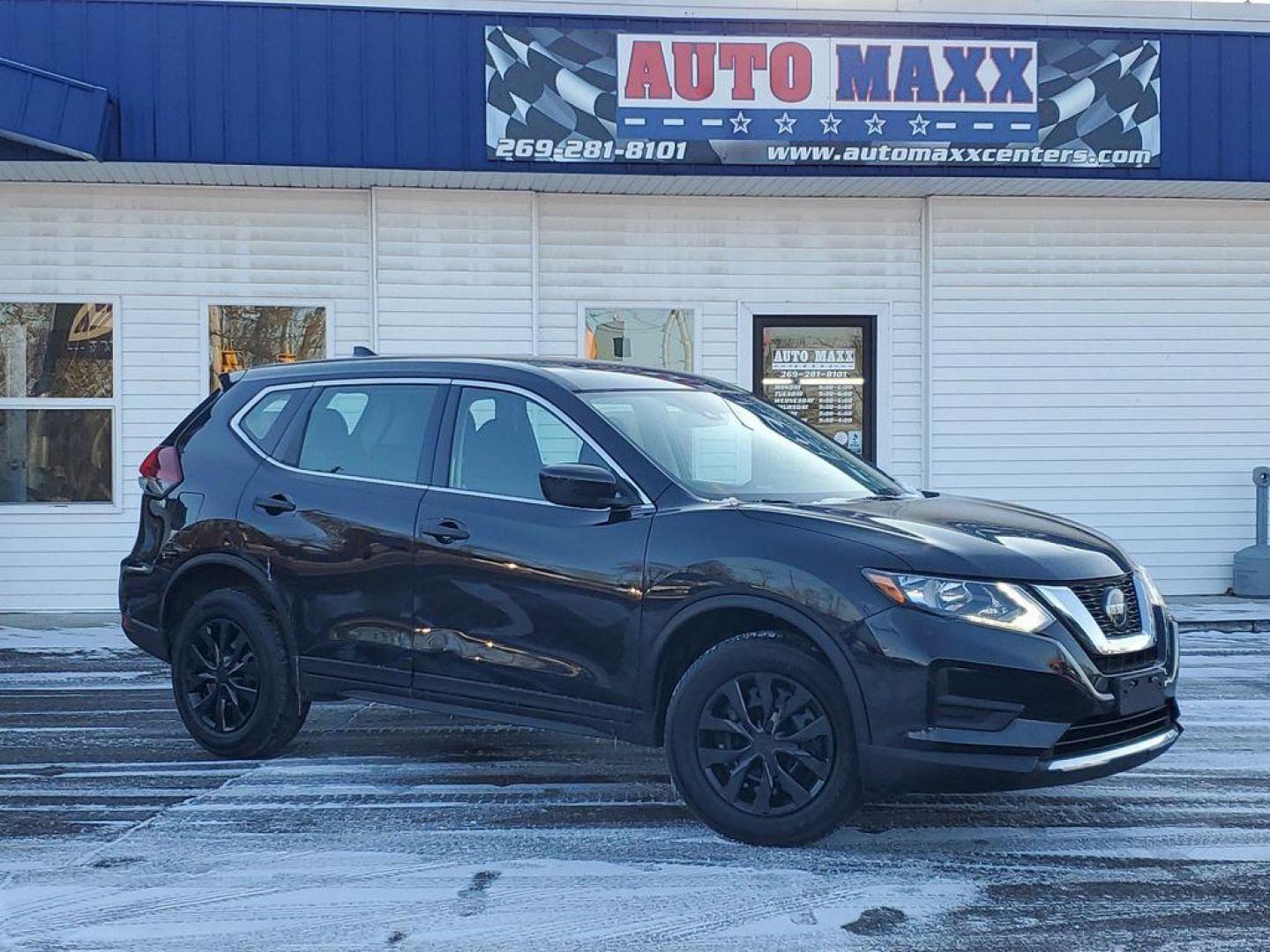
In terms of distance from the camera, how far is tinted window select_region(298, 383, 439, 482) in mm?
6504

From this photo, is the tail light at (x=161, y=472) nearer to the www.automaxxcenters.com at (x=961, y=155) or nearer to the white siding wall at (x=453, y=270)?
the white siding wall at (x=453, y=270)

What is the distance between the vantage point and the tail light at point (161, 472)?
23.5 ft

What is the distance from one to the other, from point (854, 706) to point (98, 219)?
9.39 metres

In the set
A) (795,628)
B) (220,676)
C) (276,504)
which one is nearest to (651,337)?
(276,504)

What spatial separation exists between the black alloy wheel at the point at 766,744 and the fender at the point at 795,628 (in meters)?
0.15

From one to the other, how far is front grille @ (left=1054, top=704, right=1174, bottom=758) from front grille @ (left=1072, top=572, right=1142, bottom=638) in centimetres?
31

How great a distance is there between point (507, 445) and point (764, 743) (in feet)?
5.73

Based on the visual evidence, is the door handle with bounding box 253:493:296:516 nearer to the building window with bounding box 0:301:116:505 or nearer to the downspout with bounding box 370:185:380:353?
the downspout with bounding box 370:185:380:353

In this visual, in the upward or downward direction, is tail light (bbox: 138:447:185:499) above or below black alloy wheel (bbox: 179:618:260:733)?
above

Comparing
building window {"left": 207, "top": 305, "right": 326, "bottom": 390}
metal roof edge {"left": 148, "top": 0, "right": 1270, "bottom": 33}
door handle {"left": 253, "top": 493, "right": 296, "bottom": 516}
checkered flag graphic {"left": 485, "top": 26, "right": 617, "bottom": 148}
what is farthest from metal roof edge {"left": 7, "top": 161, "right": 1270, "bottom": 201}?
door handle {"left": 253, "top": 493, "right": 296, "bottom": 516}

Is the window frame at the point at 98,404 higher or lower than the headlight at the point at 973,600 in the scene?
higher

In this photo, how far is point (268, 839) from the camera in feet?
18.5

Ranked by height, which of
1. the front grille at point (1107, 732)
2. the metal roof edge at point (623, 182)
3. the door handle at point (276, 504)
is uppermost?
the metal roof edge at point (623, 182)

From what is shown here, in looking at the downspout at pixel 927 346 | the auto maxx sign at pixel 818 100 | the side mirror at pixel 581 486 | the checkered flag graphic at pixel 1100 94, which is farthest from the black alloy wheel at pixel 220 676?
the checkered flag graphic at pixel 1100 94
